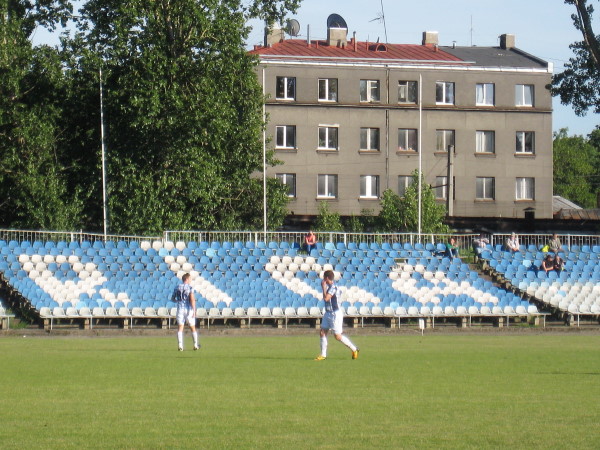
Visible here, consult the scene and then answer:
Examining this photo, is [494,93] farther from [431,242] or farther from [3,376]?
[3,376]

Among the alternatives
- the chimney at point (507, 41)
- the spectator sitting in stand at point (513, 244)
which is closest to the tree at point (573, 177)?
the chimney at point (507, 41)

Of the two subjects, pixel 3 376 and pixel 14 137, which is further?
pixel 14 137

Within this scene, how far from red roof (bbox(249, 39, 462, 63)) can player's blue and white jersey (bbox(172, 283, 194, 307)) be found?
150 feet

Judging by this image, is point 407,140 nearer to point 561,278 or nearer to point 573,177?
point 561,278

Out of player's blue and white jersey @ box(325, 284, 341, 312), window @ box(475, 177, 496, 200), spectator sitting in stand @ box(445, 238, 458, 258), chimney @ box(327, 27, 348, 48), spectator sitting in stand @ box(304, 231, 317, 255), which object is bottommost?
player's blue and white jersey @ box(325, 284, 341, 312)

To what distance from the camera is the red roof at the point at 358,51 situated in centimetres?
7212

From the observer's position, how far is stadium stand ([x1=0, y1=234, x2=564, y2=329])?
37.7 meters

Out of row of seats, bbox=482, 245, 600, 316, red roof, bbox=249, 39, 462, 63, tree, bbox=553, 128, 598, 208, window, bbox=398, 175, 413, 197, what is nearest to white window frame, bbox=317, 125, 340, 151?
red roof, bbox=249, 39, 462, 63

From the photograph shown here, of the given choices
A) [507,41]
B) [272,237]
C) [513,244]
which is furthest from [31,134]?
[507,41]

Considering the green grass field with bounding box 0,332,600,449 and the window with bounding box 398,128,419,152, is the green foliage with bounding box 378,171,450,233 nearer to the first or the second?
the window with bounding box 398,128,419,152

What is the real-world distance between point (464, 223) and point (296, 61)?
16.0 meters

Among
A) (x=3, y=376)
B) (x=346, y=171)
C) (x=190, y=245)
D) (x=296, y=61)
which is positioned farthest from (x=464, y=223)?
(x=3, y=376)

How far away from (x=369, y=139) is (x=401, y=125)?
2.47 metres

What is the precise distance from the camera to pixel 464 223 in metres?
65.2
